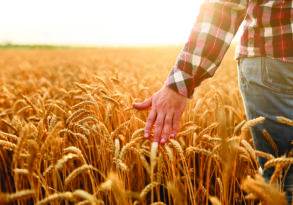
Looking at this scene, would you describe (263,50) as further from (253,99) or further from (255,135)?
(255,135)

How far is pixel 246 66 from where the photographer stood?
1636 mm

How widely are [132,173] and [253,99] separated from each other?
2.51 ft

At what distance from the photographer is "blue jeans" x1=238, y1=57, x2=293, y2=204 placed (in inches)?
60.0

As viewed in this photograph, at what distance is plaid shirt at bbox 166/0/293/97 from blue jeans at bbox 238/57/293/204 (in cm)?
4

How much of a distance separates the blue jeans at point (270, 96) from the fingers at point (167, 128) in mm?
297

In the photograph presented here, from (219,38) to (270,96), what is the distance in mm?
265

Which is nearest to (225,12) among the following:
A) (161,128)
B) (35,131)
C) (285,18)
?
(285,18)

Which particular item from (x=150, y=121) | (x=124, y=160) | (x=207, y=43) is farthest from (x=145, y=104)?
(x=124, y=160)

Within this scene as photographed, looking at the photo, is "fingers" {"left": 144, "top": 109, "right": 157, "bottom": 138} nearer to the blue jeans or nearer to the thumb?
the thumb

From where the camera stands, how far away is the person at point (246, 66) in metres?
1.52

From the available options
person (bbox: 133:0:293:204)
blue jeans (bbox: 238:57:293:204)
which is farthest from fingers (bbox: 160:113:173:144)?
blue jeans (bbox: 238:57:293:204)

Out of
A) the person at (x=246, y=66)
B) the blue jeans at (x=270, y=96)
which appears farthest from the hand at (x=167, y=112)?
the blue jeans at (x=270, y=96)

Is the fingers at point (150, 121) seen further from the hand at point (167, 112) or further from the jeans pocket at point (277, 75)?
the jeans pocket at point (277, 75)

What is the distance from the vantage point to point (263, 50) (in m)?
1.55
